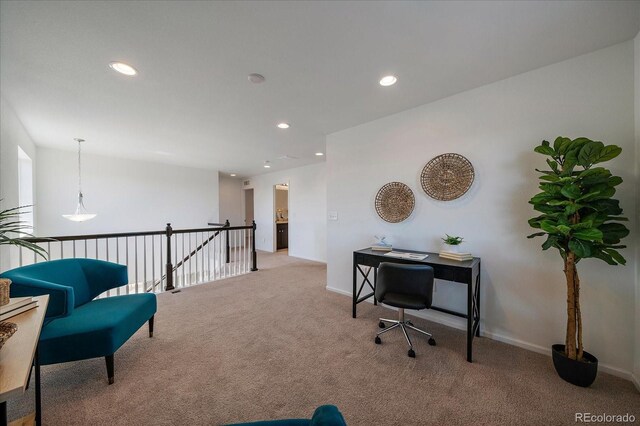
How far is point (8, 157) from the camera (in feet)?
9.27

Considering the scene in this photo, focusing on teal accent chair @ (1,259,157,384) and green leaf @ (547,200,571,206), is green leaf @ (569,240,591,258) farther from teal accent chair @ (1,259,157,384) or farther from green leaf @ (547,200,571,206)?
teal accent chair @ (1,259,157,384)

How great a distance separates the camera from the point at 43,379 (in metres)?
1.82

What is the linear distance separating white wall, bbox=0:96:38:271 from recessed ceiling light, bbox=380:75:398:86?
3.96 metres

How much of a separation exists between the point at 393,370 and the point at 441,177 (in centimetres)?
202

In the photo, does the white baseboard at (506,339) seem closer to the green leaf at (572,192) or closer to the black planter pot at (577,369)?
the black planter pot at (577,369)

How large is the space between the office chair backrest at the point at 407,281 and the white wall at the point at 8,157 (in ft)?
12.7

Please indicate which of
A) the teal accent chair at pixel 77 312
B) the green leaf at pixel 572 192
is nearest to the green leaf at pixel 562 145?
the green leaf at pixel 572 192

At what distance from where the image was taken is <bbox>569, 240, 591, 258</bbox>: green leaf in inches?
63.0

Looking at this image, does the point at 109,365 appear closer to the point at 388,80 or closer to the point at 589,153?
the point at 388,80

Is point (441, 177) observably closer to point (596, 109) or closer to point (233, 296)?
point (596, 109)

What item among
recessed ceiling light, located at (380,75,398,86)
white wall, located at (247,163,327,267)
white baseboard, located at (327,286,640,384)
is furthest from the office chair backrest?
white wall, located at (247,163,327,267)

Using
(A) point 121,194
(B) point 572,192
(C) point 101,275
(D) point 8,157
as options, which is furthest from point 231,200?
(B) point 572,192

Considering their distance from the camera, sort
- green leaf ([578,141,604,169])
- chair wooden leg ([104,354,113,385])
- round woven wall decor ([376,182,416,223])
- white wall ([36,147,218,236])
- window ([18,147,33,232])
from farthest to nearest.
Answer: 1. white wall ([36,147,218,236])
2. window ([18,147,33,232])
3. round woven wall decor ([376,182,416,223])
4. chair wooden leg ([104,354,113,385])
5. green leaf ([578,141,604,169])

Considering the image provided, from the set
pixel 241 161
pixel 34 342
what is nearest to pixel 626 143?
pixel 34 342
